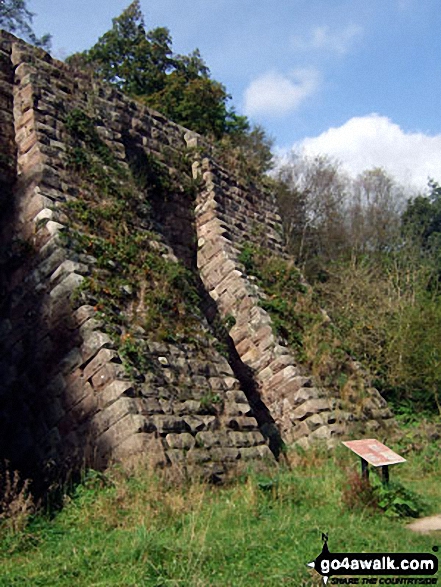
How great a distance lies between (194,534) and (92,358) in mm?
2372

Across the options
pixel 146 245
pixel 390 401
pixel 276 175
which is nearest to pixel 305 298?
pixel 390 401

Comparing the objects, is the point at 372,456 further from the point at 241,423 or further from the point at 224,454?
the point at 241,423

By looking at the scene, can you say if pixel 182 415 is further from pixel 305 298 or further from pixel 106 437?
pixel 305 298

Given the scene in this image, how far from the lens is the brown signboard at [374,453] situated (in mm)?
5480

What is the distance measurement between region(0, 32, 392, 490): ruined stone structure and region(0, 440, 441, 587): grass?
21.2 inches

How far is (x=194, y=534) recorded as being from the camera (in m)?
4.25

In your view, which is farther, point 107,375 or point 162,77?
point 162,77

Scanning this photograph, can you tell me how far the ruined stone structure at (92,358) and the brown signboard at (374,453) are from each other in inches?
51.3

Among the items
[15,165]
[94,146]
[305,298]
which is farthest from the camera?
[305,298]

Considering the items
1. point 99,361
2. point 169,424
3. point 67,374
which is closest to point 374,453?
point 169,424

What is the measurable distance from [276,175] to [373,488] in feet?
80.5

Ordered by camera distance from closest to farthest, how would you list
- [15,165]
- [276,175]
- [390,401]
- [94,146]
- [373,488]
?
[373,488] → [15,165] → [94,146] → [390,401] → [276,175]

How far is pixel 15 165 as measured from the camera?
756 centimetres

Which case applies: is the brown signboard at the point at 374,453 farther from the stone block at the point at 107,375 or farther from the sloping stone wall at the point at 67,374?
the stone block at the point at 107,375
